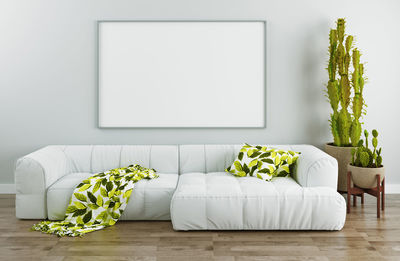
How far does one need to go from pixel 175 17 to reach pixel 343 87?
1953mm

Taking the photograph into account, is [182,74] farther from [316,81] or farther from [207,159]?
[316,81]

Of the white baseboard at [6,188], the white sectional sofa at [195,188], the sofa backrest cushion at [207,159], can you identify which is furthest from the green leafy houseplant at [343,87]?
the white baseboard at [6,188]

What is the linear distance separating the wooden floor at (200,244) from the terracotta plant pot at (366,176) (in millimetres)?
391

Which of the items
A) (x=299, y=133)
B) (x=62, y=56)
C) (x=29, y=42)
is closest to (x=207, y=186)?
(x=299, y=133)

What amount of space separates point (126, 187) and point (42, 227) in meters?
0.75

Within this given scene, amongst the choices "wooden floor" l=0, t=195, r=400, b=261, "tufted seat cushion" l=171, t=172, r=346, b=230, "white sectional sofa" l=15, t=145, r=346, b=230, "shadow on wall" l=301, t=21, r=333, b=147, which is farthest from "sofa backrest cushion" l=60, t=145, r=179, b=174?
"shadow on wall" l=301, t=21, r=333, b=147

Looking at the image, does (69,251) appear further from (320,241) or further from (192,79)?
(192,79)

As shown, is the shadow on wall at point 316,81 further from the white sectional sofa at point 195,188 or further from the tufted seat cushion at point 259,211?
the tufted seat cushion at point 259,211

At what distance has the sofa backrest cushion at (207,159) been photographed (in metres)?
4.16

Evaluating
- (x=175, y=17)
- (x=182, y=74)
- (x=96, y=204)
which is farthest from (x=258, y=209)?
(x=175, y=17)

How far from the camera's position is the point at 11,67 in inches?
174

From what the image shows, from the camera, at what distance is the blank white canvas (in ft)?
14.4

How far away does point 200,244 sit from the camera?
2.97 metres

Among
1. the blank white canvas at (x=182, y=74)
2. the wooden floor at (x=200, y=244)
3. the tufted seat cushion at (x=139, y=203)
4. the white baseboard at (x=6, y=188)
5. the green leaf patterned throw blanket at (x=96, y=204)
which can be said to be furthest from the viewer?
the white baseboard at (x=6, y=188)
